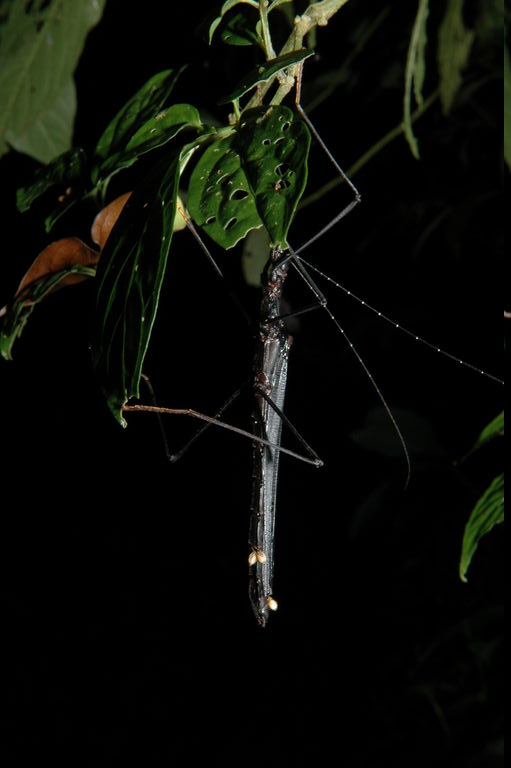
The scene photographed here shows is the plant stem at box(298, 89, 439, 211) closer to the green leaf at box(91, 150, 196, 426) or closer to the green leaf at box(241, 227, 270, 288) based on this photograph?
the green leaf at box(241, 227, 270, 288)

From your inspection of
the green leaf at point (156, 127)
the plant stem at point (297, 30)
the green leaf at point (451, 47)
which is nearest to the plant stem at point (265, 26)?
the plant stem at point (297, 30)

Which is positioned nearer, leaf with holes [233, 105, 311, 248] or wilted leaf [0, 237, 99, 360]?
leaf with holes [233, 105, 311, 248]

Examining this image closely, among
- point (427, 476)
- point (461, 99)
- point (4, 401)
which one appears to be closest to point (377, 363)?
point (427, 476)

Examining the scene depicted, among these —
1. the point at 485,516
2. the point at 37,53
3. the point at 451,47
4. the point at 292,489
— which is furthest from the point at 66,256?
the point at 292,489

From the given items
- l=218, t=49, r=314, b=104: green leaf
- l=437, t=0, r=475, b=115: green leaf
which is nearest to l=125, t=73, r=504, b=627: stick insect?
l=437, t=0, r=475, b=115: green leaf

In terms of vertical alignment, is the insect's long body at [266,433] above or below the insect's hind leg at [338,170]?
below

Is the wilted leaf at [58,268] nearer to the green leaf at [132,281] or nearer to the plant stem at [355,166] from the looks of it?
the green leaf at [132,281]

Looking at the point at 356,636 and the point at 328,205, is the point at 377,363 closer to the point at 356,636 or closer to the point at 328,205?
the point at 328,205
